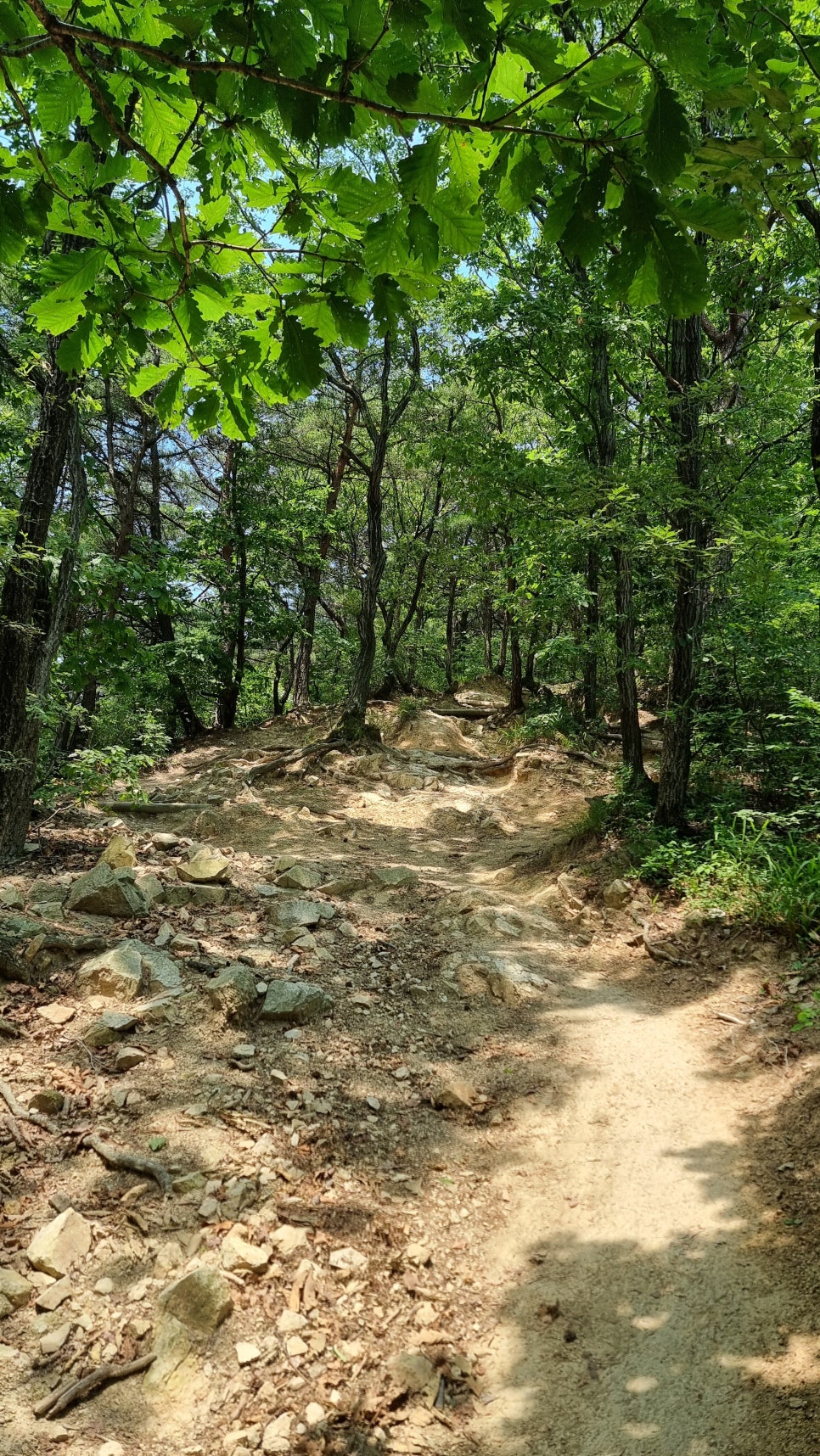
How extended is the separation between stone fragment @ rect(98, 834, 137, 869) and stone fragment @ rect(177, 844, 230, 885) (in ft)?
1.31

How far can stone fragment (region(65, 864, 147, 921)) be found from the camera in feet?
15.2

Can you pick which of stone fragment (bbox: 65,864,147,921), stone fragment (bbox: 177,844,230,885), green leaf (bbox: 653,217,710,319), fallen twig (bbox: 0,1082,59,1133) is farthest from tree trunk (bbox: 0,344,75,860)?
green leaf (bbox: 653,217,710,319)

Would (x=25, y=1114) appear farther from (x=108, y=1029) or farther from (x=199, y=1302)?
(x=199, y=1302)

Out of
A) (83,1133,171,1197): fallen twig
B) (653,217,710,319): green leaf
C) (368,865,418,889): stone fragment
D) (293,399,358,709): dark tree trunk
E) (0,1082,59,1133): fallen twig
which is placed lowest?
(83,1133,171,1197): fallen twig

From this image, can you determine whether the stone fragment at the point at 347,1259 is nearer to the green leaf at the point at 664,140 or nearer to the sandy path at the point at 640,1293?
the sandy path at the point at 640,1293

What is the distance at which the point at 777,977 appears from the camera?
434 cm

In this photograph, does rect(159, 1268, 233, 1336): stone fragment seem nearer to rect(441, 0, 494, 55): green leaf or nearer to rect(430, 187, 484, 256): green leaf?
rect(430, 187, 484, 256): green leaf

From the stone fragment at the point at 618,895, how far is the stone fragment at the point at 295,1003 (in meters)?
2.78

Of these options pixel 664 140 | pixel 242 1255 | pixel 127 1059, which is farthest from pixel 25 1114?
pixel 664 140

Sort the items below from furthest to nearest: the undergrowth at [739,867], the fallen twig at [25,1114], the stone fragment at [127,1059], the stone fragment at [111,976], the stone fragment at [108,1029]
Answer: the undergrowth at [739,867] → the stone fragment at [111,976] → the stone fragment at [108,1029] → the stone fragment at [127,1059] → the fallen twig at [25,1114]

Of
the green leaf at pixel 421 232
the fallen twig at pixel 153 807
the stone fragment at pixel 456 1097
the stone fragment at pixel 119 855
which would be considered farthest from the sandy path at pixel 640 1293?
the fallen twig at pixel 153 807

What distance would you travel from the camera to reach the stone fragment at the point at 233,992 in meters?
3.87

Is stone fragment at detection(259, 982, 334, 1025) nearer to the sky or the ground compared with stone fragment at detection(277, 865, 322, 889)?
nearer to the ground

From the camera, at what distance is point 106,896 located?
4688 mm
